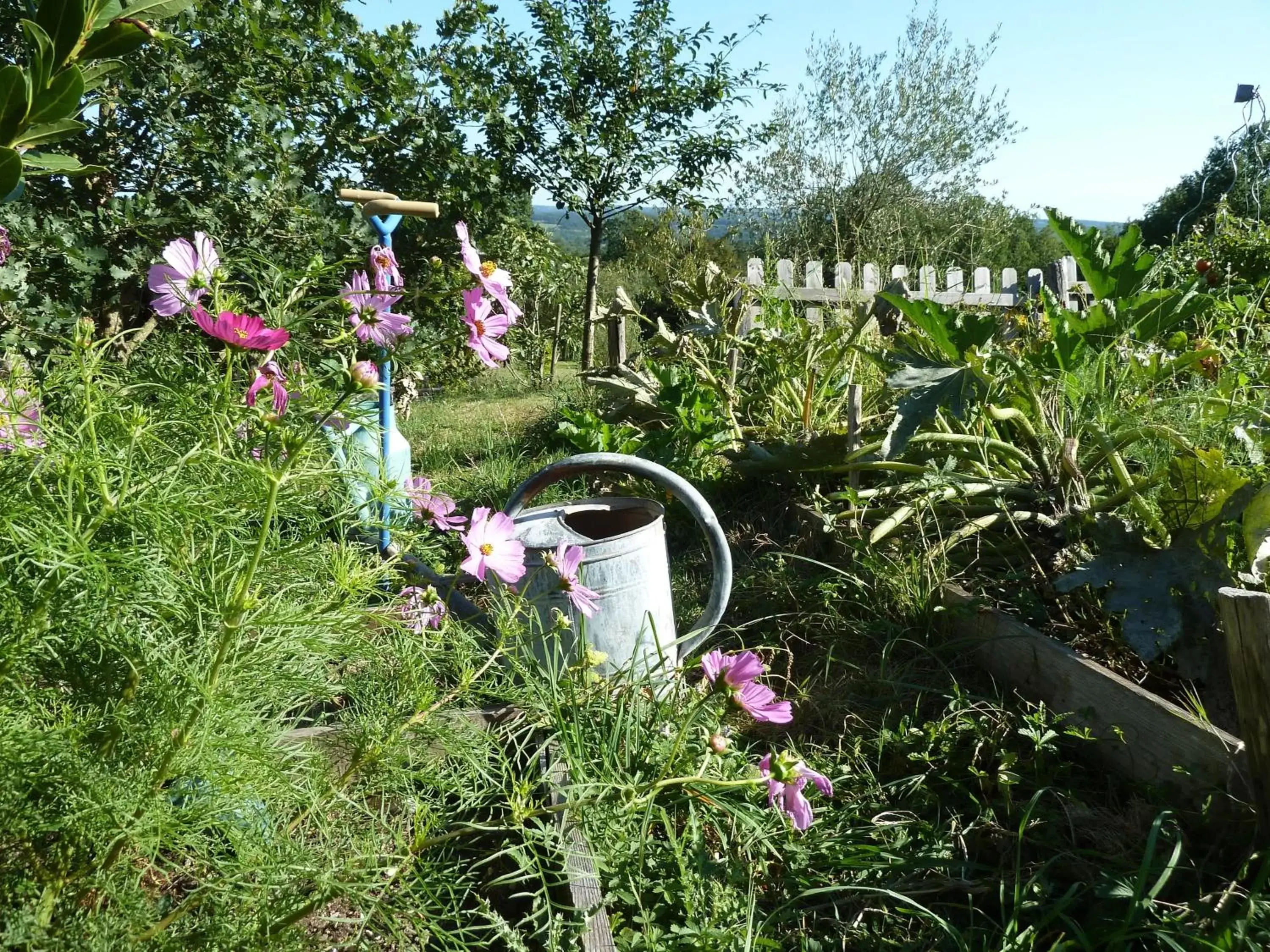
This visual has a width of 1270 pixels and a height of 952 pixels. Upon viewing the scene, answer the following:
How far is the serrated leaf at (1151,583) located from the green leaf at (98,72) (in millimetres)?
1892

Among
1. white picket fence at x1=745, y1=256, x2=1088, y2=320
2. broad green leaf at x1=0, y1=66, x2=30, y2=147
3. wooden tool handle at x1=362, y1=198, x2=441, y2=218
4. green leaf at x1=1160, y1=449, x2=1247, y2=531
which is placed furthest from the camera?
white picket fence at x1=745, y1=256, x2=1088, y2=320

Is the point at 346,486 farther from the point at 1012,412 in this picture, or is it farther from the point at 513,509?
the point at 1012,412

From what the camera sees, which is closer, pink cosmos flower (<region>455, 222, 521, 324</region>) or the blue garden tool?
pink cosmos flower (<region>455, 222, 521, 324</region>)

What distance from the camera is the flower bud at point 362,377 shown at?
897 millimetres

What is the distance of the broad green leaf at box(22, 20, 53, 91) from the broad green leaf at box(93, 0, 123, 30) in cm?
4

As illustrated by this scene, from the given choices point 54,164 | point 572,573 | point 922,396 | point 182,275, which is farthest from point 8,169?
point 922,396

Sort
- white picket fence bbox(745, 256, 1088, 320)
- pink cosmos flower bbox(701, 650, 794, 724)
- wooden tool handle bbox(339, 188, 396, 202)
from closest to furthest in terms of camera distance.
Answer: pink cosmos flower bbox(701, 650, 794, 724) → wooden tool handle bbox(339, 188, 396, 202) → white picket fence bbox(745, 256, 1088, 320)

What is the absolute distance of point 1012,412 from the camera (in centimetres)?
249

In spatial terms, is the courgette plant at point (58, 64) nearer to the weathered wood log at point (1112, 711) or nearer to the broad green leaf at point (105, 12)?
the broad green leaf at point (105, 12)

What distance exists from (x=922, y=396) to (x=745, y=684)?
1.37 m

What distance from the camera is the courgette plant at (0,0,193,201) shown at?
67cm

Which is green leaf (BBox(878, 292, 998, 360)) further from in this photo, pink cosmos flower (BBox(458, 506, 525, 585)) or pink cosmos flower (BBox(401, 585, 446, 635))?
pink cosmos flower (BBox(401, 585, 446, 635))

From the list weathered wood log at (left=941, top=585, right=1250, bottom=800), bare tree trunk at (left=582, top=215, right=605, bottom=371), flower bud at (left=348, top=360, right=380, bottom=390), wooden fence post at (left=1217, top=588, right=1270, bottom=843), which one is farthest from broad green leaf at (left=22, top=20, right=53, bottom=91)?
bare tree trunk at (left=582, top=215, right=605, bottom=371)

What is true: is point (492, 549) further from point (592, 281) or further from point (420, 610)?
point (592, 281)
